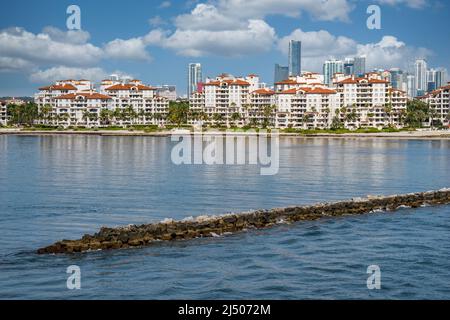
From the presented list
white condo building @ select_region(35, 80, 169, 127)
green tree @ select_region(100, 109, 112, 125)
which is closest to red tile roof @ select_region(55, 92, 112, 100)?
white condo building @ select_region(35, 80, 169, 127)

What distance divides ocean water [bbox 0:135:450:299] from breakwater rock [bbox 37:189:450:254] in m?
0.56

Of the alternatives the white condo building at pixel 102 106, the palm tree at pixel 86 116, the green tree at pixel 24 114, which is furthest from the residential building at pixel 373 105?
the green tree at pixel 24 114

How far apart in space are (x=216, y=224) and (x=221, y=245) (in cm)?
254

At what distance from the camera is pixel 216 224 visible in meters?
23.7

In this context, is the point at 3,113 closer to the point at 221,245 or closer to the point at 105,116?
the point at 105,116

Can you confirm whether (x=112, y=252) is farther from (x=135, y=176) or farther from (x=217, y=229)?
(x=135, y=176)

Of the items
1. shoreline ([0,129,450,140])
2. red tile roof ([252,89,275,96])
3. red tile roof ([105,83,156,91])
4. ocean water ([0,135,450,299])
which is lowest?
ocean water ([0,135,450,299])

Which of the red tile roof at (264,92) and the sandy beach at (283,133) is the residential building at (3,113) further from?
the red tile roof at (264,92)

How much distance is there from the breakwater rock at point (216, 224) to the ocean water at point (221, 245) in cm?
56

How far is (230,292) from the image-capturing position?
15.9 metres

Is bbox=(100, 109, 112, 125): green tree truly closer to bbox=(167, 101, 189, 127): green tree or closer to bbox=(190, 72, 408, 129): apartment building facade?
bbox=(167, 101, 189, 127): green tree

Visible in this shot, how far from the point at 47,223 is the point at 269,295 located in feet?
40.1

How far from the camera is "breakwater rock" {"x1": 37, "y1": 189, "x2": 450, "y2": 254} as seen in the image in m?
20.4
